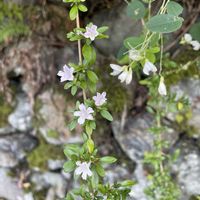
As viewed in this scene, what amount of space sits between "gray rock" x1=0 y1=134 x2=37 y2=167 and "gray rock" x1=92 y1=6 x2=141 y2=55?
73 centimetres

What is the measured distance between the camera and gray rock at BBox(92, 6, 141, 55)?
2.14 m

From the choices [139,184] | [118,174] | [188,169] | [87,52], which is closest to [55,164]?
[118,174]

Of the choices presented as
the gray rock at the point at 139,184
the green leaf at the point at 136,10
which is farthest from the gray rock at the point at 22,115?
the green leaf at the point at 136,10

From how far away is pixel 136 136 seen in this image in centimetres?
224

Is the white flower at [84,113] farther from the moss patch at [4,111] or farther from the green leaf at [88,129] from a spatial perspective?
the moss patch at [4,111]

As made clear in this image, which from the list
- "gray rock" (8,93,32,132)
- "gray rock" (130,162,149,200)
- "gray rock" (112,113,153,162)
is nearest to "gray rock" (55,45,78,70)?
"gray rock" (8,93,32,132)

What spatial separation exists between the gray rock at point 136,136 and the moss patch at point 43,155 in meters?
0.36

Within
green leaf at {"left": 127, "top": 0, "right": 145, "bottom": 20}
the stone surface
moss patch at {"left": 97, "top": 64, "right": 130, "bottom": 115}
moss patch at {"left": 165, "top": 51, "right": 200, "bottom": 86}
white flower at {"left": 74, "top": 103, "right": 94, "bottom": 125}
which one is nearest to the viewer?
white flower at {"left": 74, "top": 103, "right": 94, "bottom": 125}

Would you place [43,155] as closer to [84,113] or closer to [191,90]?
[191,90]

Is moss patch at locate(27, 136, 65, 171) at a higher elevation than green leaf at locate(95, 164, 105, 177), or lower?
higher

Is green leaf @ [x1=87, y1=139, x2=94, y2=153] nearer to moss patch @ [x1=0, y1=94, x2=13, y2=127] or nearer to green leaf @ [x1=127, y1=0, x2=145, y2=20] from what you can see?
green leaf @ [x1=127, y1=0, x2=145, y2=20]

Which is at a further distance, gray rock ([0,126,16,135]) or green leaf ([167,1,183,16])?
gray rock ([0,126,16,135])

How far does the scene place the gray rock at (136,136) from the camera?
7.29 ft

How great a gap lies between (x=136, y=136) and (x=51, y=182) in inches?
22.3
